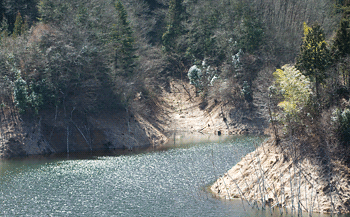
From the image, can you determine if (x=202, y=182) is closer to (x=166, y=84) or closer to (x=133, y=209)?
(x=133, y=209)

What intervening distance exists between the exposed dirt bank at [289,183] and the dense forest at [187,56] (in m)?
1.79

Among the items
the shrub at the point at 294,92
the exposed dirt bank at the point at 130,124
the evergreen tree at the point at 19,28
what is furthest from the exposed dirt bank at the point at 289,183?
the evergreen tree at the point at 19,28

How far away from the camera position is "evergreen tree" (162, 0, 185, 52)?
273 feet

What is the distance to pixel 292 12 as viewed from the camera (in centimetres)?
7794

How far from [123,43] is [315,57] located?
3761 cm

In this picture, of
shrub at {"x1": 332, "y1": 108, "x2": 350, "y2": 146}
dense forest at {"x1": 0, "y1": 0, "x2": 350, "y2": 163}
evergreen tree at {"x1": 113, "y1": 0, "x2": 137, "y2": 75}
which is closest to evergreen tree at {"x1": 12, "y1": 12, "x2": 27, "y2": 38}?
dense forest at {"x1": 0, "y1": 0, "x2": 350, "y2": 163}

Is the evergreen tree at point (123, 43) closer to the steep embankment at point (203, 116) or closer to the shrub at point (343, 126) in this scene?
the steep embankment at point (203, 116)

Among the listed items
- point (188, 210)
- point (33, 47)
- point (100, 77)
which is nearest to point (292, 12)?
point (100, 77)

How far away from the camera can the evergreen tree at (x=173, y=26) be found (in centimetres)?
8314

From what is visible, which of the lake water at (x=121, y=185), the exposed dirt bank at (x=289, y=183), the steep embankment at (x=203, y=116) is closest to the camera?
the exposed dirt bank at (x=289, y=183)

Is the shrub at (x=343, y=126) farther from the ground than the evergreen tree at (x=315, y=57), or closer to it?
closer to it

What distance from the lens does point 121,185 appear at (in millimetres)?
35344

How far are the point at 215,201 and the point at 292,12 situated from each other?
57865mm

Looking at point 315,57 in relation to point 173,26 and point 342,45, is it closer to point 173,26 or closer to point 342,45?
point 342,45
